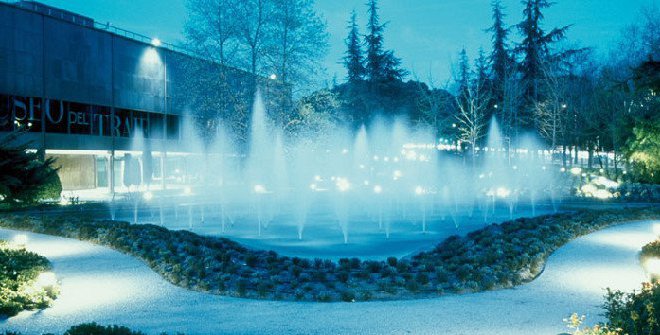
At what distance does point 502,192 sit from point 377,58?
26240 millimetres

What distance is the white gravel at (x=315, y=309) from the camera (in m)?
6.61

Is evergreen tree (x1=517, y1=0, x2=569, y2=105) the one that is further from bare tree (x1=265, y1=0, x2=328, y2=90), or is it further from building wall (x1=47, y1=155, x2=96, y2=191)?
building wall (x1=47, y1=155, x2=96, y2=191)

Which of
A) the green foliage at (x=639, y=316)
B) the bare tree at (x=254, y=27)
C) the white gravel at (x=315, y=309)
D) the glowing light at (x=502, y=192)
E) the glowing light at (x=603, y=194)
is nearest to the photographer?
the green foliage at (x=639, y=316)

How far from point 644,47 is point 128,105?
97.6 ft

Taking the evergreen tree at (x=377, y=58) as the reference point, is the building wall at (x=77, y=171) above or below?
below

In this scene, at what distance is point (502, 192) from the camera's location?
2753cm

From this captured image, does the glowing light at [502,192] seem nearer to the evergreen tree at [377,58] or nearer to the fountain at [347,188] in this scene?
the fountain at [347,188]

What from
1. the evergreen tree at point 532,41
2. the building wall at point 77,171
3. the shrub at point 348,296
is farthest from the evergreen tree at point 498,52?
the shrub at point 348,296

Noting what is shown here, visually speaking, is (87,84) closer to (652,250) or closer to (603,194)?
(603,194)

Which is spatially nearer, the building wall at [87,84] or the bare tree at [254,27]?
the building wall at [87,84]

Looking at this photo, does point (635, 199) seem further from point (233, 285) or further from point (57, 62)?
point (57, 62)

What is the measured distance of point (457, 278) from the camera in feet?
29.4

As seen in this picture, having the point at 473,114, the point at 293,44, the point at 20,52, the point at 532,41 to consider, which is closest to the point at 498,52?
the point at 532,41

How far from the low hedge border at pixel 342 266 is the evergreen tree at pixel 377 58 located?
126 feet
